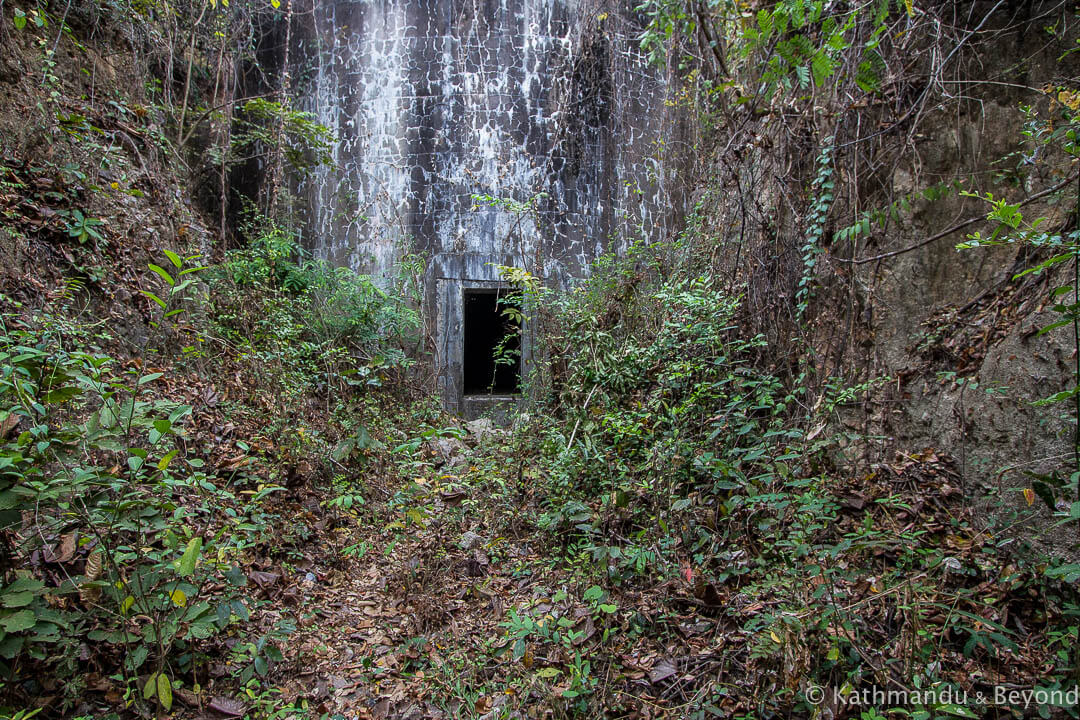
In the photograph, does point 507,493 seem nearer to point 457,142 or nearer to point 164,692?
point 164,692

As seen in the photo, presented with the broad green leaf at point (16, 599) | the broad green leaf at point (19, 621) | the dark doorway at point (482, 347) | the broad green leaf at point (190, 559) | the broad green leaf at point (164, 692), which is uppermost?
the dark doorway at point (482, 347)

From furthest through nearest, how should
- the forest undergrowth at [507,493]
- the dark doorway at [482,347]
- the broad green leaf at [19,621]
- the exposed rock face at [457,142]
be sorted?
the dark doorway at [482,347], the exposed rock face at [457,142], the forest undergrowth at [507,493], the broad green leaf at [19,621]

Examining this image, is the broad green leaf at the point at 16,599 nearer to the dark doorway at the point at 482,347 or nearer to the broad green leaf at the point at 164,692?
the broad green leaf at the point at 164,692

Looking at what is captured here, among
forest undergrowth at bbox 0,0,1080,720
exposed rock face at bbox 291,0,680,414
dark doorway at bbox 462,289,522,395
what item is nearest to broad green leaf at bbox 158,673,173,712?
forest undergrowth at bbox 0,0,1080,720

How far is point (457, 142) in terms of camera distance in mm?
7414

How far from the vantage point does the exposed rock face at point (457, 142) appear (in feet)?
24.3

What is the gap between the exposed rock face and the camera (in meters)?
7.40

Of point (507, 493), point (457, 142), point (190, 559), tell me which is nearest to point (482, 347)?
point (457, 142)

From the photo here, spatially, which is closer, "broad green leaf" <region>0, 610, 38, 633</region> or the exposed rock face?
"broad green leaf" <region>0, 610, 38, 633</region>

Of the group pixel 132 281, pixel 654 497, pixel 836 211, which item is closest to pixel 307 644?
pixel 654 497

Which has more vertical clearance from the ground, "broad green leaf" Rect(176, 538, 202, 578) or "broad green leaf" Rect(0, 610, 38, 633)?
"broad green leaf" Rect(176, 538, 202, 578)

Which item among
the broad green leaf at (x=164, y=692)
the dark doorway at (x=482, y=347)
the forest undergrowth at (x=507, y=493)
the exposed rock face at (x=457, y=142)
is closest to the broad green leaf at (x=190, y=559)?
the forest undergrowth at (x=507, y=493)

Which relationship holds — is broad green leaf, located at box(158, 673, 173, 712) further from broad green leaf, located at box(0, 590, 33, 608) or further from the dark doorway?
the dark doorway

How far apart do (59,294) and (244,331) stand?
167 centimetres
